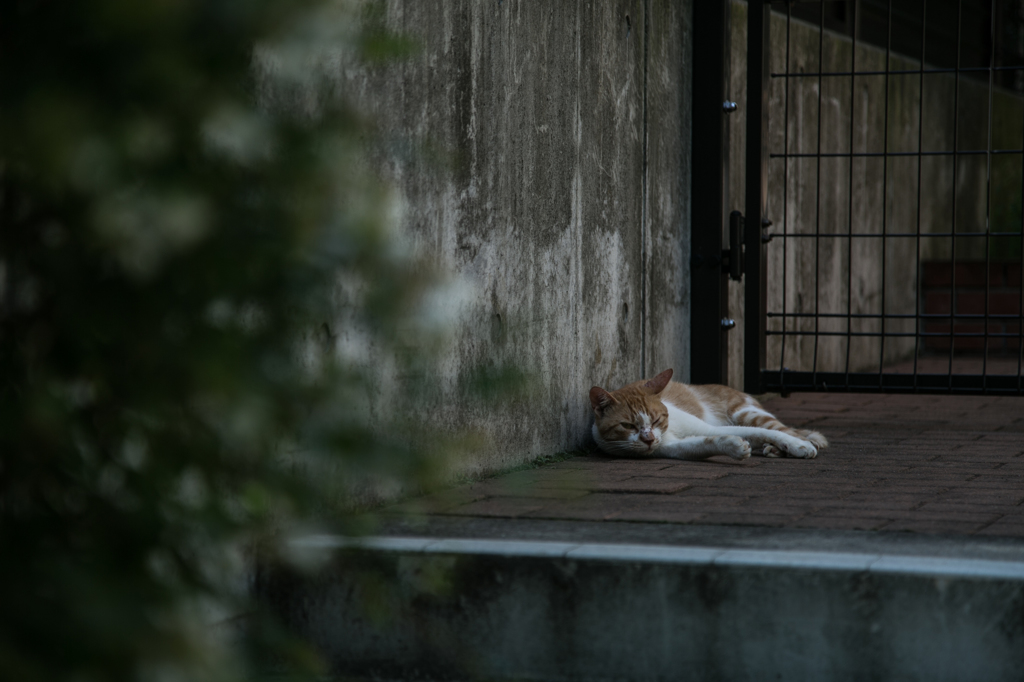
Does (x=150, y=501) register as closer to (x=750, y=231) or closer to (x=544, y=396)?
(x=544, y=396)

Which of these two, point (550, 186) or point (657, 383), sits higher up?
point (550, 186)

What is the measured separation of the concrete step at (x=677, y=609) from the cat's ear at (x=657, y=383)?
1.85 metres

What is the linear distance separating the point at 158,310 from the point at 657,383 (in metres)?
3.80

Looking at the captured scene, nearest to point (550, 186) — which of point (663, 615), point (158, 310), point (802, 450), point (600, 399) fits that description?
point (600, 399)

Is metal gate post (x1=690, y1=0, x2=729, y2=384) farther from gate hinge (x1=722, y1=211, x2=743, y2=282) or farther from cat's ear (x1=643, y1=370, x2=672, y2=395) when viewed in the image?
cat's ear (x1=643, y1=370, x2=672, y2=395)

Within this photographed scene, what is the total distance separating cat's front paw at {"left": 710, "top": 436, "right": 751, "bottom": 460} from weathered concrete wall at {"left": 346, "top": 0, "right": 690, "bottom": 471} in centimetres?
56

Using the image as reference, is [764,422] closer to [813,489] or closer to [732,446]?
[732,446]

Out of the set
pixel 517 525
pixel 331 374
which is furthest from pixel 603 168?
pixel 331 374

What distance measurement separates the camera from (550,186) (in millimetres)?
4449

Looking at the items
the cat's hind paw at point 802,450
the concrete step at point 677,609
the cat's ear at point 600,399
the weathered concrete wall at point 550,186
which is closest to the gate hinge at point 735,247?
the weathered concrete wall at point 550,186

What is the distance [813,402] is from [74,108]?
6.24 m

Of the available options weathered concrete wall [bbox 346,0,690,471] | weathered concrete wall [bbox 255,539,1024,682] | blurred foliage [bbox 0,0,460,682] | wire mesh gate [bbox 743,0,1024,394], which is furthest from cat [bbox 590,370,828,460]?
blurred foliage [bbox 0,0,460,682]

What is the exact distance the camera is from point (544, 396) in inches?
173

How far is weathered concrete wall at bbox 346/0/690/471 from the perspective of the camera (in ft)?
12.2
